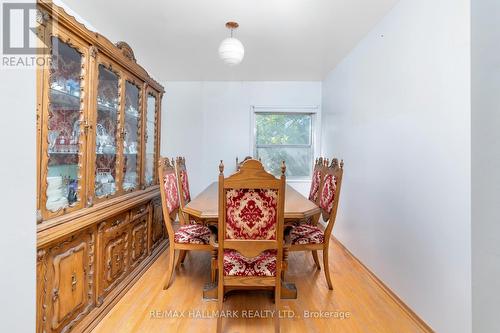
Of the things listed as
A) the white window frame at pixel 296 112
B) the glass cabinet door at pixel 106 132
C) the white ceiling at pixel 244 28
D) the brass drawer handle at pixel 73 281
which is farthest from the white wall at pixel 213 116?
the brass drawer handle at pixel 73 281

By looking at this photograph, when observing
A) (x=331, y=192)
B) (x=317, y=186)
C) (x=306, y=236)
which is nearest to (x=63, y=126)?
(x=306, y=236)

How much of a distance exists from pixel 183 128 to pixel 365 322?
12.3 ft

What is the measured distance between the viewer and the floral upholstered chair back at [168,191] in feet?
6.94

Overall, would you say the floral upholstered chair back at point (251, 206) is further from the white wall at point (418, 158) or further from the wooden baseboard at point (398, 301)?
the wooden baseboard at point (398, 301)

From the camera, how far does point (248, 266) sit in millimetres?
1622

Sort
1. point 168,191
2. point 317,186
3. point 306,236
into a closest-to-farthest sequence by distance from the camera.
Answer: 1. point 306,236
2. point 168,191
3. point 317,186

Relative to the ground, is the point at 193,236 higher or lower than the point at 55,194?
lower

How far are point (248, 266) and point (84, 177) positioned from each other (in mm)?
1247

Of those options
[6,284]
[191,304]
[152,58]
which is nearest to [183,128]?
[152,58]

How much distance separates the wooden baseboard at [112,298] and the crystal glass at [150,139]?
0.84m

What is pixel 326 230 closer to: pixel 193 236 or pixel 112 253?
pixel 193 236

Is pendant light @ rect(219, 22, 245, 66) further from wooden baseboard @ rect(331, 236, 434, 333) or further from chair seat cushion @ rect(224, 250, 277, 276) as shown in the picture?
wooden baseboard @ rect(331, 236, 434, 333)

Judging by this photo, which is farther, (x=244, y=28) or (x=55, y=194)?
(x=244, y=28)

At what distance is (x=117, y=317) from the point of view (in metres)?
1.80
